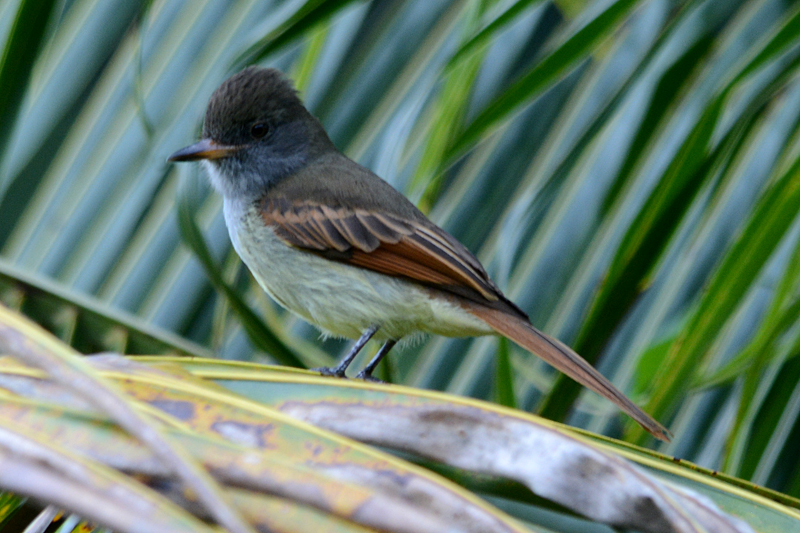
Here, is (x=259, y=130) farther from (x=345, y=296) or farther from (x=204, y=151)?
(x=345, y=296)

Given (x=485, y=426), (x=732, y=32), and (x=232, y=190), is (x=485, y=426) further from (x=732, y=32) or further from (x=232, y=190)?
(x=232, y=190)

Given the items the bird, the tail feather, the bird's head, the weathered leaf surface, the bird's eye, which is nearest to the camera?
the weathered leaf surface

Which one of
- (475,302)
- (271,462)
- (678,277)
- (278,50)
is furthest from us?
(678,277)

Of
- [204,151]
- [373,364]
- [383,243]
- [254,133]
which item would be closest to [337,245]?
[383,243]

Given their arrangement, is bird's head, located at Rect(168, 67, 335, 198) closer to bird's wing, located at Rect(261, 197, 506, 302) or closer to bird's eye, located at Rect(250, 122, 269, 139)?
bird's eye, located at Rect(250, 122, 269, 139)

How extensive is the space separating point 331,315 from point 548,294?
2.23 ft

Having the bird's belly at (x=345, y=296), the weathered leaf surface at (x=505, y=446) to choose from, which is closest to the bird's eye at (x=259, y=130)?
the bird's belly at (x=345, y=296)

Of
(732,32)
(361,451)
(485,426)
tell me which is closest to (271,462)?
(361,451)

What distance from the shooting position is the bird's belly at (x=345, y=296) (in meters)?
2.54

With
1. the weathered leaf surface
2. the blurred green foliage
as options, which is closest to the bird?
the blurred green foliage

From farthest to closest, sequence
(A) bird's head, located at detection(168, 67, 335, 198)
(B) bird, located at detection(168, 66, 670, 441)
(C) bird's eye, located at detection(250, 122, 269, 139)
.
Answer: (C) bird's eye, located at detection(250, 122, 269, 139), (A) bird's head, located at detection(168, 67, 335, 198), (B) bird, located at detection(168, 66, 670, 441)

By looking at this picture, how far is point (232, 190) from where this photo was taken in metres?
2.97

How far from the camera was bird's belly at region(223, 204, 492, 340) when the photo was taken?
99.8 inches

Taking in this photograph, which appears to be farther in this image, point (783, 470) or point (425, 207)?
point (425, 207)
